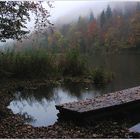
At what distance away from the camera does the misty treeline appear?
1870 centimetres

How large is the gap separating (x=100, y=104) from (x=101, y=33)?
67.8 feet

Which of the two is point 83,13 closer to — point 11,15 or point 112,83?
point 112,83

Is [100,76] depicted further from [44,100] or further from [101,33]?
[101,33]

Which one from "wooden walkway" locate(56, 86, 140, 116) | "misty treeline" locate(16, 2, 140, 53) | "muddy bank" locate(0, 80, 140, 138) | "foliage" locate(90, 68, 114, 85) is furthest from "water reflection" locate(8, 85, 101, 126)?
"misty treeline" locate(16, 2, 140, 53)

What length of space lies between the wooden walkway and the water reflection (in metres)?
0.39

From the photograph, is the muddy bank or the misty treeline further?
the misty treeline

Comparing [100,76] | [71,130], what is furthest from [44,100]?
[100,76]

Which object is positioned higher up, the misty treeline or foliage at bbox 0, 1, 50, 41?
the misty treeline

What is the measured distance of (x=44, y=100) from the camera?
404 inches

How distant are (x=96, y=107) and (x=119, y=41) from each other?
23154 millimetres

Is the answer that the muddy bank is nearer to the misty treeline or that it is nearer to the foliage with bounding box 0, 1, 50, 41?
the foliage with bounding box 0, 1, 50, 41

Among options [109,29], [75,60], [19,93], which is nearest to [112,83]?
[75,60]

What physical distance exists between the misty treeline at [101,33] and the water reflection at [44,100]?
214 inches

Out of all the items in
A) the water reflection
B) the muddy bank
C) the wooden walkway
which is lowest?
the muddy bank
